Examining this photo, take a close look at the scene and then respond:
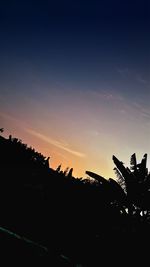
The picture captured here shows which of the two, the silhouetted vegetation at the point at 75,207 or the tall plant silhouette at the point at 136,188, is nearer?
the silhouetted vegetation at the point at 75,207

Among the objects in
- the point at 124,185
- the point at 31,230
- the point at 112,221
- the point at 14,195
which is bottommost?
the point at 31,230

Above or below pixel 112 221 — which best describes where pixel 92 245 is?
below

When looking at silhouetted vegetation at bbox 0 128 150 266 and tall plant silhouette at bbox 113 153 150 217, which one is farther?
tall plant silhouette at bbox 113 153 150 217

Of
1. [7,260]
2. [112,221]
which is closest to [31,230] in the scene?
[112,221]

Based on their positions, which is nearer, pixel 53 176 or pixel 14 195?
pixel 14 195

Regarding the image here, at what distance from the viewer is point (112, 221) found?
9.53 metres

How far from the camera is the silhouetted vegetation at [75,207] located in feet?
26.0

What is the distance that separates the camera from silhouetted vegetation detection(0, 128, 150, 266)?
792cm

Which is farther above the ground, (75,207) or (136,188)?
(136,188)

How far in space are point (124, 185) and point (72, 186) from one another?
7.46 feet

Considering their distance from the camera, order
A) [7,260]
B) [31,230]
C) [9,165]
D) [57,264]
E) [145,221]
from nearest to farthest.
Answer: [7,260]
[57,264]
[31,230]
[9,165]
[145,221]

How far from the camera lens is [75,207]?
9359 millimetres

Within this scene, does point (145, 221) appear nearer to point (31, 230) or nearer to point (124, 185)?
point (124, 185)

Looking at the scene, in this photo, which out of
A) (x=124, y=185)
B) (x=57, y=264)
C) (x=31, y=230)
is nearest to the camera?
(x=57, y=264)
